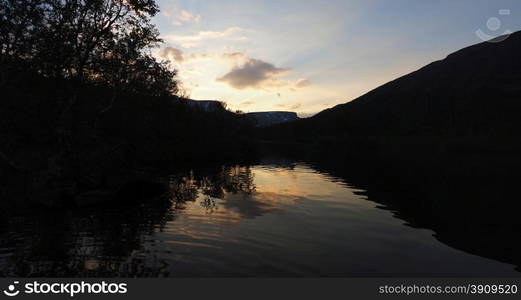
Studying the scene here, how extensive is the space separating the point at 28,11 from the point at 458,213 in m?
37.9

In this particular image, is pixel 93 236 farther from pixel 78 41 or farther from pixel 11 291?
pixel 78 41

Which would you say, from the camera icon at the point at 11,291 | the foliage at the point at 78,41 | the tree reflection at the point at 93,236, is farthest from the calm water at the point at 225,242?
the foliage at the point at 78,41

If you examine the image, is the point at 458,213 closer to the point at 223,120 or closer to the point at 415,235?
the point at 415,235

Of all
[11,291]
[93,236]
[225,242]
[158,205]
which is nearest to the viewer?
[11,291]

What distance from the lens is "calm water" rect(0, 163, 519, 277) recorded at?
15406 millimetres

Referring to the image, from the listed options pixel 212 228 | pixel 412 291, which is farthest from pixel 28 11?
pixel 412 291

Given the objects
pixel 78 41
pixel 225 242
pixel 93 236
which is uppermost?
pixel 78 41

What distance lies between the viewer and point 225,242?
19.1m

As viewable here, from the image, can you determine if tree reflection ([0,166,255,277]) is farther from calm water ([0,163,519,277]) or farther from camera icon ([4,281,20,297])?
camera icon ([4,281,20,297])

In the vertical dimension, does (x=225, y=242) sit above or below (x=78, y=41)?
below

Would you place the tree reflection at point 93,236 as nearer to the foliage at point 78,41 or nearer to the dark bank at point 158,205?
the dark bank at point 158,205

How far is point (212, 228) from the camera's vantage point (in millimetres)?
22125

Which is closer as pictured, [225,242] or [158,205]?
[225,242]

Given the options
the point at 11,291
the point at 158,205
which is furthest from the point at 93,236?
the point at 158,205
